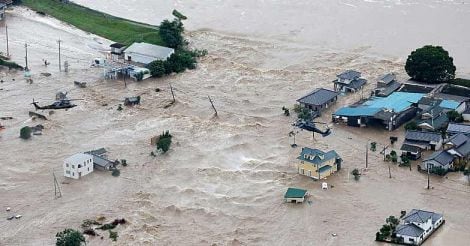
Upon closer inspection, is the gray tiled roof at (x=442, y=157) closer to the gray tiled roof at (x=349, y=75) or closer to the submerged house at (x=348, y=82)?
the submerged house at (x=348, y=82)

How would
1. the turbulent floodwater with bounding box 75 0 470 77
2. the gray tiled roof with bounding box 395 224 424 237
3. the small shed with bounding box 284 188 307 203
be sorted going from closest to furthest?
the gray tiled roof with bounding box 395 224 424 237
the small shed with bounding box 284 188 307 203
the turbulent floodwater with bounding box 75 0 470 77

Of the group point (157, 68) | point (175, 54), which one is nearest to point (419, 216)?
point (157, 68)

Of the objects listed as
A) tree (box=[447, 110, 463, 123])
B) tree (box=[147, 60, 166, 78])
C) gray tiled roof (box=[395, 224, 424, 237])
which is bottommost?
gray tiled roof (box=[395, 224, 424, 237])

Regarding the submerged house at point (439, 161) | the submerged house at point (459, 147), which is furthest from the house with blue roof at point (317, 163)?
the submerged house at point (459, 147)

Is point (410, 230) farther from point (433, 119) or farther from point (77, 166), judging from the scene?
point (77, 166)

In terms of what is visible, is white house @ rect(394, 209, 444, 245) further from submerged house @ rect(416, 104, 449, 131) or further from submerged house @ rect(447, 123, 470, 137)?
submerged house @ rect(416, 104, 449, 131)

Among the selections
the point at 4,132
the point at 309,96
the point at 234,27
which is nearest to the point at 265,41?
the point at 234,27

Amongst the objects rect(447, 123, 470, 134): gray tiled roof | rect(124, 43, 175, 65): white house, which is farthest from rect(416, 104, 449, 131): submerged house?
rect(124, 43, 175, 65): white house
